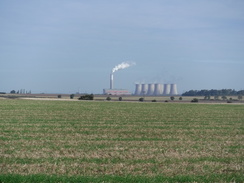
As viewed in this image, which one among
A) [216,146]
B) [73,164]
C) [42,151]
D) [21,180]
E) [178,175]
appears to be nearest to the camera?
[21,180]

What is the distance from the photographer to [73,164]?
45.6 ft

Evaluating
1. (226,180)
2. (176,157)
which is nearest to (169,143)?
(176,157)

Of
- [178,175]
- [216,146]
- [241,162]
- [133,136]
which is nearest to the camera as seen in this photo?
[178,175]

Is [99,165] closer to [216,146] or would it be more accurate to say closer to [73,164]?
[73,164]

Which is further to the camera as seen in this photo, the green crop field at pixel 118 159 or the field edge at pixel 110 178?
the green crop field at pixel 118 159

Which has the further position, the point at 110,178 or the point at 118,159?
the point at 118,159

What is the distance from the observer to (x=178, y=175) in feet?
41.0

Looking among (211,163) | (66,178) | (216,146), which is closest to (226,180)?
(211,163)

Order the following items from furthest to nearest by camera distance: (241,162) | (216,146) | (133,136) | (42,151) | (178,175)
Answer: (133,136) < (216,146) < (42,151) < (241,162) < (178,175)

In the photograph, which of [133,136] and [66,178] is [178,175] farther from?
[133,136]

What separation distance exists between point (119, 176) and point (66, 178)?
161 centimetres

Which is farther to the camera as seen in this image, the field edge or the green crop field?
the green crop field

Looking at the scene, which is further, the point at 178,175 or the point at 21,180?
the point at 178,175

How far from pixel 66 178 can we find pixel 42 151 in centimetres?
519
